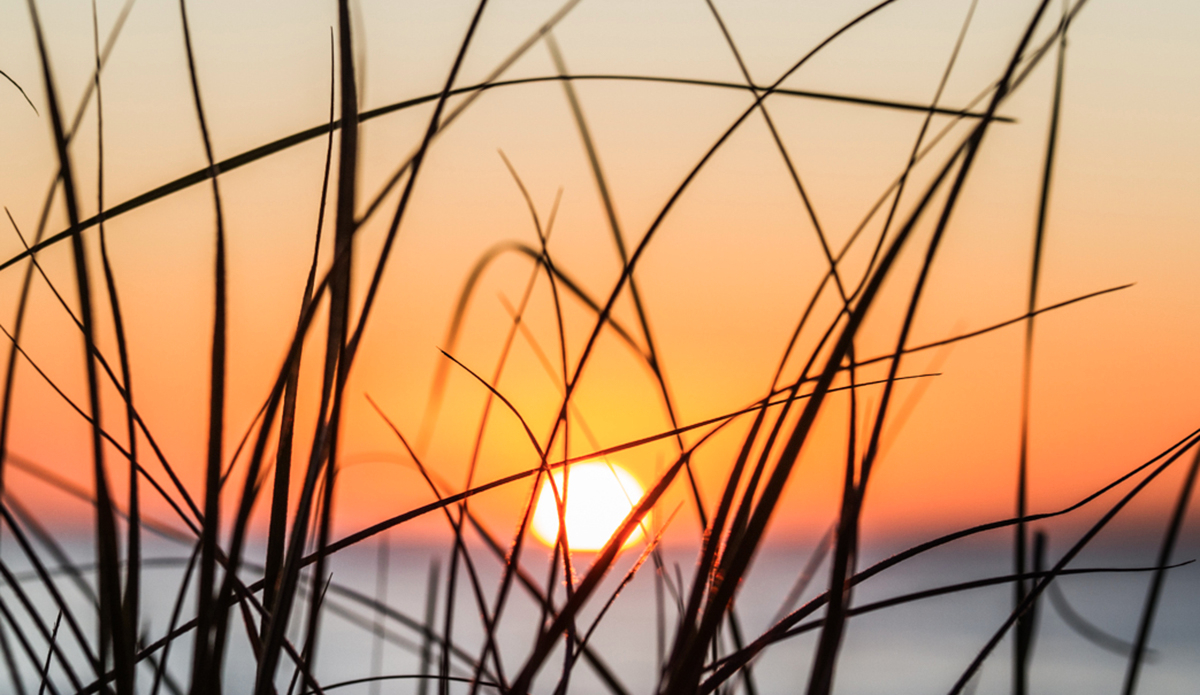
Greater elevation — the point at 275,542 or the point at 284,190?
the point at 284,190

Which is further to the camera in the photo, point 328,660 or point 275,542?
point 328,660

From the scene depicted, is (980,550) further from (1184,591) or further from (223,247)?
(223,247)

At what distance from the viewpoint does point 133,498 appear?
0.77 feet

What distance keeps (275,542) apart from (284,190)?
0.21m

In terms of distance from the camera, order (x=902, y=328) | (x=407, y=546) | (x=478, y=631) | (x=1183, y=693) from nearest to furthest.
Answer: (x=902, y=328)
(x=1183, y=693)
(x=478, y=631)
(x=407, y=546)

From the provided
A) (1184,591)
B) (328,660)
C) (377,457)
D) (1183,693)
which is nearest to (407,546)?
(328,660)

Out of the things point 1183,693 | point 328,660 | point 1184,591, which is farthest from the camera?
point 1184,591

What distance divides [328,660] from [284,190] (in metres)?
3.20

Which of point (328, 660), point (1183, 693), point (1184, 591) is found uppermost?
point (1184, 591)

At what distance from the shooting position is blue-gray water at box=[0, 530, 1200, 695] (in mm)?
2484

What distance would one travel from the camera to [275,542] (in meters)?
0.25

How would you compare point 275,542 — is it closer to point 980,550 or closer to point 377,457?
point 377,457

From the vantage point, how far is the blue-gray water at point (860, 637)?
2.48 metres

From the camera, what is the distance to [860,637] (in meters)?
1.98
